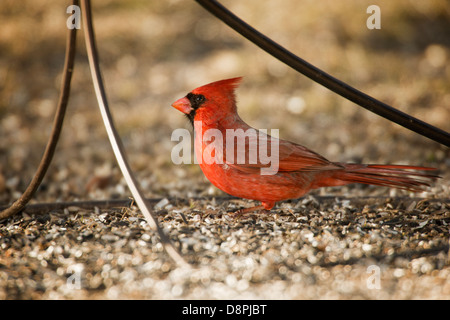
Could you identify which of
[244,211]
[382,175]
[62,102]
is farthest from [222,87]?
[382,175]

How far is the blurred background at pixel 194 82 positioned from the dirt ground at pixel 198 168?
3 centimetres

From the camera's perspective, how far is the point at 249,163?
2.86m

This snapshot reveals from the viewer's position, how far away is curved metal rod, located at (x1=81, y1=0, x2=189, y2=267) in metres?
2.38

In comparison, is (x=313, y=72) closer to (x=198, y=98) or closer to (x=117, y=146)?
(x=198, y=98)

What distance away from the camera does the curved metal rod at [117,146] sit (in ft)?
7.79

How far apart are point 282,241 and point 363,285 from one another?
0.51 metres

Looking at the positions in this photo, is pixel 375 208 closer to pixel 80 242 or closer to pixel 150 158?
pixel 80 242

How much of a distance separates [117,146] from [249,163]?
28.9 inches

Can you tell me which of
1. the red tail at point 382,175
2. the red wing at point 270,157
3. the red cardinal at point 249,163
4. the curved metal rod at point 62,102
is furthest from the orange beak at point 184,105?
the red tail at point 382,175

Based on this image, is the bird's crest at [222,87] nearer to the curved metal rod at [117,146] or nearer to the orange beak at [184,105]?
the orange beak at [184,105]

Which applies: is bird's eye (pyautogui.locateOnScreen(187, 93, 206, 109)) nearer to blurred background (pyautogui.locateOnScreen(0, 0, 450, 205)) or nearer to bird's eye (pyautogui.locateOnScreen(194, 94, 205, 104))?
bird's eye (pyautogui.locateOnScreen(194, 94, 205, 104))

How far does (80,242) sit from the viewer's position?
9.16ft

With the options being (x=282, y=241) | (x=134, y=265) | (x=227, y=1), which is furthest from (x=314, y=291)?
(x=227, y=1)
